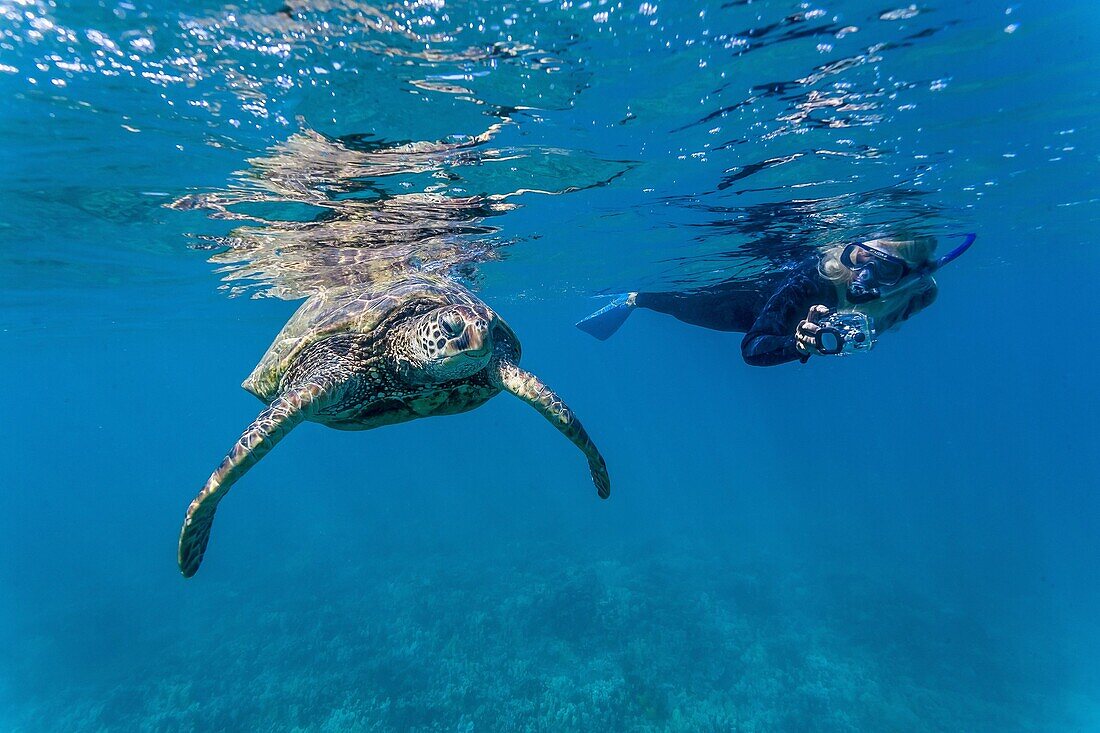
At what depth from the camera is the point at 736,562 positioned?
23.1 metres

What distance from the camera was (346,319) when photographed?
20.2 feet

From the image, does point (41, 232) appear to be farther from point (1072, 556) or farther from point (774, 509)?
point (1072, 556)

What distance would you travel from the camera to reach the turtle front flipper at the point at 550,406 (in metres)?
5.51

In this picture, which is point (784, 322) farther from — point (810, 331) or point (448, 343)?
point (448, 343)

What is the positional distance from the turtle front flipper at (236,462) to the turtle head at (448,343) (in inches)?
39.8

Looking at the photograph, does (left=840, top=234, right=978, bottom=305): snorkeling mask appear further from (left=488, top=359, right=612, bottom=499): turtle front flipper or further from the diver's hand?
(left=488, top=359, right=612, bottom=499): turtle front flipper

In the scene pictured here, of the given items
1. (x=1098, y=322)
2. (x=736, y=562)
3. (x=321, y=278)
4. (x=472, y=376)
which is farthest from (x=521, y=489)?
(x=1098, y=322)

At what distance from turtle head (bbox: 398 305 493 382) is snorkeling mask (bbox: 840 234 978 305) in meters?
5.16

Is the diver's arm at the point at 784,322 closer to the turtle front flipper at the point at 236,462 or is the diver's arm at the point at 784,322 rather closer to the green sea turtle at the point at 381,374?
the green sea turtle at the point at 381,374

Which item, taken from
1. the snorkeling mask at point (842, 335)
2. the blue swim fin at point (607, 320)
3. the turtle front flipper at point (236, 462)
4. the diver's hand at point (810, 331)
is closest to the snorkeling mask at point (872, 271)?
the snorkeling mask at point (842, 335)

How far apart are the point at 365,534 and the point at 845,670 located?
24.3 metres

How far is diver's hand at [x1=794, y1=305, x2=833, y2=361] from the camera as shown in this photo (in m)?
6.59

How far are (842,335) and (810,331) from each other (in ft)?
1.19

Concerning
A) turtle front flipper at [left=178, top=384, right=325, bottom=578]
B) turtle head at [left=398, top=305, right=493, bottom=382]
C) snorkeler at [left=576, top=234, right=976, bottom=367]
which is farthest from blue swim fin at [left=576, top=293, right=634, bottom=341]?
turtle front flipper at [left=178, top=384, right=325, bottom=578]
